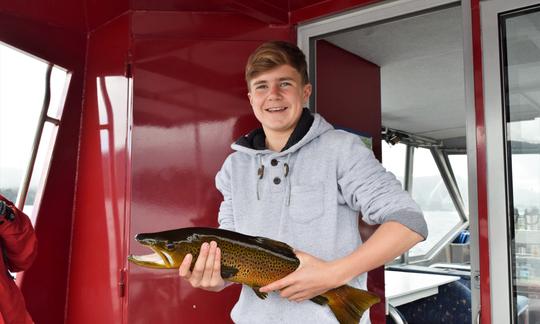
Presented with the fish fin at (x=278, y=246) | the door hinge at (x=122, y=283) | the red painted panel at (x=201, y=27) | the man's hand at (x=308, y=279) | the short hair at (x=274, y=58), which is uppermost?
the red painted panel at (x=201, y=27)

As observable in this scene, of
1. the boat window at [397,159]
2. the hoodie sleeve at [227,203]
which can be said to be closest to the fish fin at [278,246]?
the hoodie sleeve at [227,203]

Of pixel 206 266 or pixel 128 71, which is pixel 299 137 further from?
pixel 128 71

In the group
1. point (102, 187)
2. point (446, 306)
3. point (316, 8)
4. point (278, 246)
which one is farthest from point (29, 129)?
point (446, 306)

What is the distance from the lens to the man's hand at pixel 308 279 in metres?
1.50

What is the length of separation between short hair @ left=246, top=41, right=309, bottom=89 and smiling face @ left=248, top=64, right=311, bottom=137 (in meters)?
0.01

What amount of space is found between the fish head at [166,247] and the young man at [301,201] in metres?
0.03

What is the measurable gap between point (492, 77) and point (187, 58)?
156 cm

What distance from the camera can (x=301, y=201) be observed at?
1696 millimetres

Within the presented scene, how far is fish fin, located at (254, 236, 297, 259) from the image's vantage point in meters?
1.53

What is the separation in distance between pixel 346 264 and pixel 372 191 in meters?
0.23

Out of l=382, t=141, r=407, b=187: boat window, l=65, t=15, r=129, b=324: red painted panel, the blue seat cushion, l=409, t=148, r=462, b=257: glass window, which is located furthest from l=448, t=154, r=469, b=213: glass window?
l=65, t=15, r=129, b=324: red painted panel

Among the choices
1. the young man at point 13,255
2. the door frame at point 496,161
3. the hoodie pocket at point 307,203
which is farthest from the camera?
the door frame at point 496,161

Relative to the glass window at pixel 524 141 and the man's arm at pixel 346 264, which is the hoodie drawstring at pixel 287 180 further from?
the glass window at pixel 524 141

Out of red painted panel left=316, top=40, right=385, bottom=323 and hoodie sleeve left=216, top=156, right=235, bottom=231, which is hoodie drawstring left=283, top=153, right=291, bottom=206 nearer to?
hoodie sleeve left=216, top=156, right=235, bottom=231
